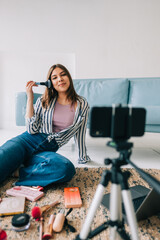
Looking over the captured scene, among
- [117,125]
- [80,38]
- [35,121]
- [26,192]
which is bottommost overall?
[26,192]

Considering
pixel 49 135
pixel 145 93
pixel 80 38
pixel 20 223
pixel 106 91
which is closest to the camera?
pixel 20 223

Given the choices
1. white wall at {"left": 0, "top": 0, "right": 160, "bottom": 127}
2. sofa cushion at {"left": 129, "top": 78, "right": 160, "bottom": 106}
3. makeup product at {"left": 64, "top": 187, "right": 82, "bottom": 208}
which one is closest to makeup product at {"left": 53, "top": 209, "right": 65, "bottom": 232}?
makeup product at {"left": 64, "top": 187, "right": 82, "bottom": 208}

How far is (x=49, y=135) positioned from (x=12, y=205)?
1.90ft

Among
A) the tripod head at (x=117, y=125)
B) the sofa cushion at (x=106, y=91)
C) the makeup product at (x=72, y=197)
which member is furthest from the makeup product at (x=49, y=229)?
the sofa cushion at (x=106, y=91)

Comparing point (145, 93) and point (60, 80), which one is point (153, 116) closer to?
point (145, 93)

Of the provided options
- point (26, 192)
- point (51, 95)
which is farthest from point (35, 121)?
point (26, 192)

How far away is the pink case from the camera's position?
0.99m

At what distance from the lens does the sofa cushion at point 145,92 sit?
2.03 meters

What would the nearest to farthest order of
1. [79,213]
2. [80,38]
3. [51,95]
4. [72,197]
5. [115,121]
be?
[115,121]
[79,213]
[72,197]
[51,95]
[80,38]

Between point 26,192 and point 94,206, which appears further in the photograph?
point 26,192

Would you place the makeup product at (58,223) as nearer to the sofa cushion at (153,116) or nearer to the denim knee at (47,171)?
the denim knee at (47,171)

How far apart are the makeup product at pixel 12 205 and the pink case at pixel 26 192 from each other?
0.05m

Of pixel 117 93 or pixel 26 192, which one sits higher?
pixel 117 93

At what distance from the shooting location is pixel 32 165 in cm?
123
